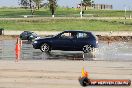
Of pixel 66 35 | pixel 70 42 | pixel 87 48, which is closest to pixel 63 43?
pixel 70 42

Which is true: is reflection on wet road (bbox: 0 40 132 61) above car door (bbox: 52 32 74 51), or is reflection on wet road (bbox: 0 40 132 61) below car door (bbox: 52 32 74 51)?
below

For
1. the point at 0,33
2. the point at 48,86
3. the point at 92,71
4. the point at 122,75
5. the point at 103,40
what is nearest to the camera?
the point at 48,86

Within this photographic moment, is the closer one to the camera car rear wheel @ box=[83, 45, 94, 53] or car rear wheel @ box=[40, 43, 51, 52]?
car rear wheel @ box=[83, 45, 94, 53]

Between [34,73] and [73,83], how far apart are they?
2749 mm

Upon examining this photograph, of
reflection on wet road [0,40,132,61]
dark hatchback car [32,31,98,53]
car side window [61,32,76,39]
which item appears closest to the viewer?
reflection on wet road [0,40,132,61]

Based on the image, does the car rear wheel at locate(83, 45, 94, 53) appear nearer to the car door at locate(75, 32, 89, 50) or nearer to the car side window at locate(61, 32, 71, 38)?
the car door at locate(75, 32, 89, 50)

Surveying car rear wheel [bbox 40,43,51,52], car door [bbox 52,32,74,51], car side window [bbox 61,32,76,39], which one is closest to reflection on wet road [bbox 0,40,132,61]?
car rear wheel [bbox 40,43,51,52]

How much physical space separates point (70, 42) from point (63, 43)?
449mm

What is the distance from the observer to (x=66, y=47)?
27156mm

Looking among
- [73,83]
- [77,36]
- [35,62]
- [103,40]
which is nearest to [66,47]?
[77,36]

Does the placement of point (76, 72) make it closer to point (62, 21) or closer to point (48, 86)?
point (48, 86)

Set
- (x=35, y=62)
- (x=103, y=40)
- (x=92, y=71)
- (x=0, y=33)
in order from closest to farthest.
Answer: (x=92, y=71) < (x=35, y=62) < (x=103, y=40) < (x=0, y=33)

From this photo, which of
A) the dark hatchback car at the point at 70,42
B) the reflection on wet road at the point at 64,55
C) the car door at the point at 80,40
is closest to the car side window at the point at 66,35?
the dark hatchback car at the point at 70,42

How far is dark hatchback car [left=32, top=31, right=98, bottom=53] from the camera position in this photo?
27047 millimetres
